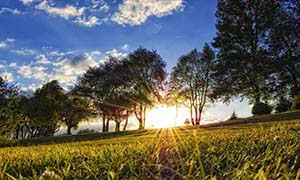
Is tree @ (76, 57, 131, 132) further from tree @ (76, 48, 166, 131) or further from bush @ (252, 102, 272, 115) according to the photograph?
bush @ (252, 102, 272, 115)

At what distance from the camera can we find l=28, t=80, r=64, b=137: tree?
194ft

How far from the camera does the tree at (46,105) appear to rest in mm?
59219

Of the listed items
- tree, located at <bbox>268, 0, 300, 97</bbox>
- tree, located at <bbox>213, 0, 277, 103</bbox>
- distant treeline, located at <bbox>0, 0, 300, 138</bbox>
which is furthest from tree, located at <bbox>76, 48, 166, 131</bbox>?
tree, located at <bbox>268, 0, 300, 97</bbox>

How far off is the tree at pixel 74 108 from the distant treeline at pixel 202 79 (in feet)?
0.54

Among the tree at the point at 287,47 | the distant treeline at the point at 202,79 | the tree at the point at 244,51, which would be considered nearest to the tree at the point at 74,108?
the distant treeline at the point at 202,79

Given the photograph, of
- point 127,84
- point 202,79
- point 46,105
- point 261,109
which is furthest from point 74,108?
point 261,109

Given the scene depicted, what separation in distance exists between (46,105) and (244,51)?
31.0 metres

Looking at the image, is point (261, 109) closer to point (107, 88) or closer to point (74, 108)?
point (107, 88)

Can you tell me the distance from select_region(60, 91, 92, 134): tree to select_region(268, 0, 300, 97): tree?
32.4m

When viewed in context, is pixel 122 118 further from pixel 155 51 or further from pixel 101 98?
pixel 155 51

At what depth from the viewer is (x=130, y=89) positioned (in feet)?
206

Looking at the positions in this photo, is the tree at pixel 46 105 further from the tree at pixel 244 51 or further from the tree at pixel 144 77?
the tree at pixel 244 51

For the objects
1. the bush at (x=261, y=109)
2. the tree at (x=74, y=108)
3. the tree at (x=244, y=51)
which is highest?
the tree at (x=244, y=51)

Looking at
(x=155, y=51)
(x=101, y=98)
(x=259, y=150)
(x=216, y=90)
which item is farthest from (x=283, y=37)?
(x=259, y=150)
